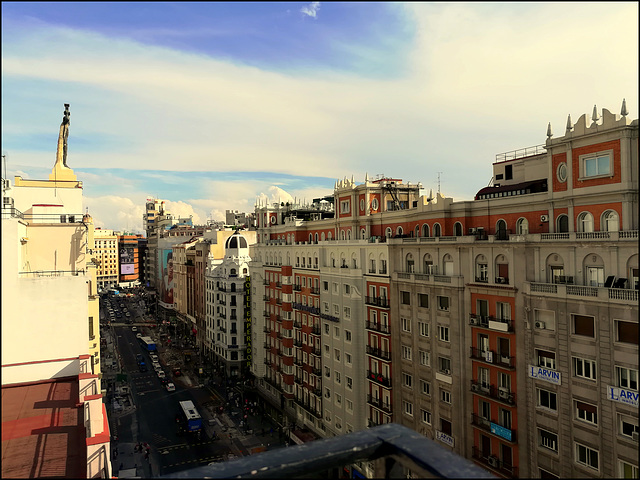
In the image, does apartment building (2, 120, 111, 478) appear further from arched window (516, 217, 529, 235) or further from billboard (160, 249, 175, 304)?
billboard (160, 249, 175, 304)

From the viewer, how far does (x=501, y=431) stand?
35.7m

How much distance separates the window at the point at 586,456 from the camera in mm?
29655

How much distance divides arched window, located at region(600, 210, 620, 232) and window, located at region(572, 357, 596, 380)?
8.86 m

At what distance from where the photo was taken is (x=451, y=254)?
4178 cm

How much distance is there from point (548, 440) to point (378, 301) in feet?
69.0

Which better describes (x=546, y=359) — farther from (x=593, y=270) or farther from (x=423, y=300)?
(x=423, y=300)

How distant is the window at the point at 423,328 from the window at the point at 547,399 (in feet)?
39.1

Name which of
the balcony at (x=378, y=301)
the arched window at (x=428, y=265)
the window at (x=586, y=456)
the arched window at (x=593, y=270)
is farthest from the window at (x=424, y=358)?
the arched window at (x=593, y=270)

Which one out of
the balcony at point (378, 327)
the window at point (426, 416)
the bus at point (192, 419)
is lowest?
the bus at point (192, 419)

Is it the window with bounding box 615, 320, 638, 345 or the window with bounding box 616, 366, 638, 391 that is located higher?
the window with bounding box 615, 320, 638, 345

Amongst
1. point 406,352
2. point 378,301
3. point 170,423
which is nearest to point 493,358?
point 406,352

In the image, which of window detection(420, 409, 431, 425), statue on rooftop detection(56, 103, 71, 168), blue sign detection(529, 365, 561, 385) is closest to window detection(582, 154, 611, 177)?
blue sign detection(529, 365, 561, 385)

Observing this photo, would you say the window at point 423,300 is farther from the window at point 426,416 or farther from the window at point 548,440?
the window at point 548,440

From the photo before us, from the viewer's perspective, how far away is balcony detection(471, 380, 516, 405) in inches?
1389
